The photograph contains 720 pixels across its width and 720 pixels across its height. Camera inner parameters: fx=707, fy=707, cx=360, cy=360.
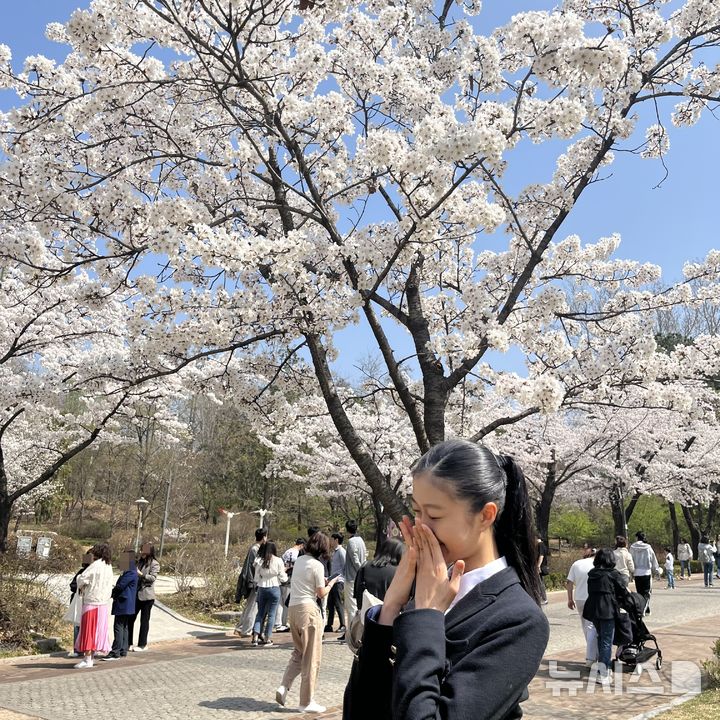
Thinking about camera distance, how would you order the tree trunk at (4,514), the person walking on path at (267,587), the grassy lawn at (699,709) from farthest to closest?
the tree trunk at (4,514) → the person walking on path at (267,587) → the grassy lawn at (699,709)

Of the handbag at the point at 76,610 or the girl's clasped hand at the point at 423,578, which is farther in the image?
the handbag at the point at 76,610

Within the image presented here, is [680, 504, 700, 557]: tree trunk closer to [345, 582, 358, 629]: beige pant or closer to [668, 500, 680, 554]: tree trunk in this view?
[668, 500, 680, 554]: tree trunk

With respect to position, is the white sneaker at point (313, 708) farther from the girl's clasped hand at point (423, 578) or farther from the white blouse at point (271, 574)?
the girl's clasped hand at point (423, 578)

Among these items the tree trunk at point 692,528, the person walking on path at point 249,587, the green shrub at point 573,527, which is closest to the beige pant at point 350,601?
the person walking on path at point 249,587

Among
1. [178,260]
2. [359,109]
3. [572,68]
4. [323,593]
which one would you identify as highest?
[359,109]

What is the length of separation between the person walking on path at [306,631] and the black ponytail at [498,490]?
5917 millimetres

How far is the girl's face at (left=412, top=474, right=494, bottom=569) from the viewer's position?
5.56ft

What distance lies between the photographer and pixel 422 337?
789 cm

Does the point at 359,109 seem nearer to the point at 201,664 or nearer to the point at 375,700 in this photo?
the point at 201,664

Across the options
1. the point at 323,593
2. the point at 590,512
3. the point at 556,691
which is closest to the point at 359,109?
the point at 323,593

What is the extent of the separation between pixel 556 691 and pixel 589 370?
12.0 feet

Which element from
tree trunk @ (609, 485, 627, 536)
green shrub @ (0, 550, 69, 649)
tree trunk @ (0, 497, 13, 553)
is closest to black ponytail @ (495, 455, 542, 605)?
green shrub @ (0, 550, 69, 649)

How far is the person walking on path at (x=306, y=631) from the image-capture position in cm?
707

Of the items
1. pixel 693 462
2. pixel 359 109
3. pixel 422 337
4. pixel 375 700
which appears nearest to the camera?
pixel 375 700
